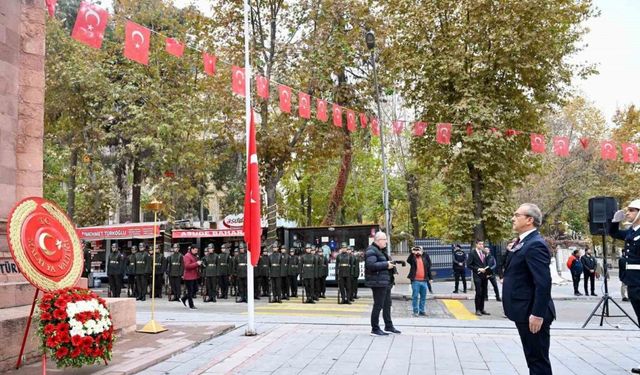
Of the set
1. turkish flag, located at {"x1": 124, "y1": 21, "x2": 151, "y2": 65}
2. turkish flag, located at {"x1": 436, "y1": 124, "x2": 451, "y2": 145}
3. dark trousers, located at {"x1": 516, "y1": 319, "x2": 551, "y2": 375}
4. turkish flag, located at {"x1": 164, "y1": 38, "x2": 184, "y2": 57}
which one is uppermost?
turkish flag, located at {"x1": 164, "y1": 38, "x2": 184, "y2": 57}

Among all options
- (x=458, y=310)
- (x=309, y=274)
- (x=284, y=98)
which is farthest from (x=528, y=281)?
(x=284, y=98)

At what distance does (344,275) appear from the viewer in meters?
18.0

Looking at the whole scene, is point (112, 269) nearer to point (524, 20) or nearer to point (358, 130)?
point (358, 130)

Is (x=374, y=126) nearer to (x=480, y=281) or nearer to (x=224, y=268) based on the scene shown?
(x=224, y=268)

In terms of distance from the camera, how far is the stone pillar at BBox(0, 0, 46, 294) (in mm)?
8977

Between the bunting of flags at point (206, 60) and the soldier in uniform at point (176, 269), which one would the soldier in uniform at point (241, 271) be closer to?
the soldier in uniform at point (176, 269)

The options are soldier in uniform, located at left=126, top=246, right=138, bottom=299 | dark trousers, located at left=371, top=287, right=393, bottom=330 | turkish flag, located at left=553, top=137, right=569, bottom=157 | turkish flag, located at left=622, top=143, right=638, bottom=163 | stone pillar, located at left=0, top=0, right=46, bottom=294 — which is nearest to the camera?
stone pillar, located at left=0, top=0, right=46, bottom=294

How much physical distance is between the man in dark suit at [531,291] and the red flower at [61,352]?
474 centimetres

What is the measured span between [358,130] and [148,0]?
485 inches

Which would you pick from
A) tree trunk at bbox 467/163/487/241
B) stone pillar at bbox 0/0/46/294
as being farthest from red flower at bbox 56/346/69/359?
tree trunk at bbox 467/163/487/241

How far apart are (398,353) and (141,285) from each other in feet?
A: 44.1

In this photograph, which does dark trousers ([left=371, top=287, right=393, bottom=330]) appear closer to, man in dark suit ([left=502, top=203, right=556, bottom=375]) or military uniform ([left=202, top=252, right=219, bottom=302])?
man in dark suit ([left=502, top=203, right=556, bottom=375])

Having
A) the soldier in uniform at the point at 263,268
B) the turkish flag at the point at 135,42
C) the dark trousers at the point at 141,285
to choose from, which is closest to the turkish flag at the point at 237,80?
the turkish flag at the point at 135,42

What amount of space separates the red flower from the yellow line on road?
9.67 meters
